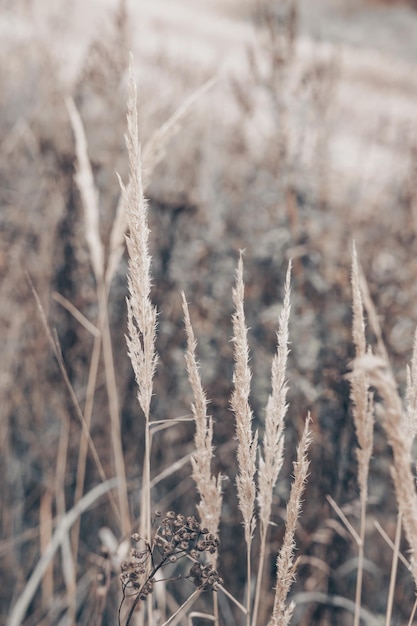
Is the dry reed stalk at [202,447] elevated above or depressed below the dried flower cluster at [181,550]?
above

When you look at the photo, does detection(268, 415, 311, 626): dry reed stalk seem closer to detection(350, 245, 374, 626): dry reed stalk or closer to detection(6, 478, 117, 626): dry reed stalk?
detection(350, 245, 374, 626): dry reed stalk

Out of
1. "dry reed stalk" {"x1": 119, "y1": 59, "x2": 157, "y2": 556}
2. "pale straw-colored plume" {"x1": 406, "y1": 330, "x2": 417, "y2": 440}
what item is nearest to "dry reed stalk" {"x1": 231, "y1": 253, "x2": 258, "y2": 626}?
"dry reed stalk" {"x1": 119, "y1": 59, "x2": 157, "y2": 556}

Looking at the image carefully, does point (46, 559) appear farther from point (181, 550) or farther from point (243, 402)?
point (243, 402)

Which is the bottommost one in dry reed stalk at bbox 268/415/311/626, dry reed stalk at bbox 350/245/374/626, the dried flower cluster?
the dried flower cluster

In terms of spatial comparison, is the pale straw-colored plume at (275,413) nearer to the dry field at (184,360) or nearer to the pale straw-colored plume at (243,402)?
the pale straw-colored plume at (243,402)

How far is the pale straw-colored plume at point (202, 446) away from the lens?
2.56 ft

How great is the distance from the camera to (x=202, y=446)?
813 mm

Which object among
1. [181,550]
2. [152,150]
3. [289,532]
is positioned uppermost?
[152,150]

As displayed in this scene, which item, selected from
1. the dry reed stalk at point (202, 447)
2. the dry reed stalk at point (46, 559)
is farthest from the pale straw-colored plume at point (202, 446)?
the dry reed stalk at point (46, 559)

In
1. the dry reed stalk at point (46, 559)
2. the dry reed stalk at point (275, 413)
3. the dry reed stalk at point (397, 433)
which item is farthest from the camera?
the dry reed stalk at point (46, 559)

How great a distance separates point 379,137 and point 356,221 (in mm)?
753

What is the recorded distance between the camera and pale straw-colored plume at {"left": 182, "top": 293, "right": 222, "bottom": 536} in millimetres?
780

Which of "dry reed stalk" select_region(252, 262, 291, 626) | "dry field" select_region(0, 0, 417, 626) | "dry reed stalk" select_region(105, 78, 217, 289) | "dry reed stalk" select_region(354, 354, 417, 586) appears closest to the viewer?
"dry reed stalk" select_region(354, 354, 417, 586)

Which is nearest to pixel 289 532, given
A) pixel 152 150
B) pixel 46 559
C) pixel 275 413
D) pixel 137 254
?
pixel 275 413
